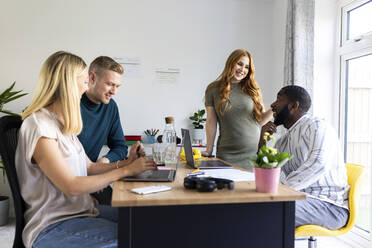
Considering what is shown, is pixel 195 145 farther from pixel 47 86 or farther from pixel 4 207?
pixel 47 86

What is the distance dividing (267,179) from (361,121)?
1985mm

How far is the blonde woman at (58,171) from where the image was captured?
3.76 ft

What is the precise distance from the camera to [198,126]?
362 centimetres

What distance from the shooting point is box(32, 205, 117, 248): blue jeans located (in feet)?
3.71

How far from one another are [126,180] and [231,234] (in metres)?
0.47

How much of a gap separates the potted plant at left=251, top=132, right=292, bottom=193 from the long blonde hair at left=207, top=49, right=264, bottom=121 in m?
1.19

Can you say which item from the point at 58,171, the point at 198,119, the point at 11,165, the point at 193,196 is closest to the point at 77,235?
the point at 58,171

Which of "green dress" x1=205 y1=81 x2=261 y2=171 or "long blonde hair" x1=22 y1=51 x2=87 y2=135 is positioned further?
"green dress" x1=205 y1=81 x2=261 y2=171

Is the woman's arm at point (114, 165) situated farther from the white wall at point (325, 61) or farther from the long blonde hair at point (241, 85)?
the white wall at point (325, 61)

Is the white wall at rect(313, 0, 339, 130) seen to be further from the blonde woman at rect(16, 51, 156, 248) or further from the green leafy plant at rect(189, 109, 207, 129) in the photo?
the blonde woman at rect(16, 51, 156, 248)

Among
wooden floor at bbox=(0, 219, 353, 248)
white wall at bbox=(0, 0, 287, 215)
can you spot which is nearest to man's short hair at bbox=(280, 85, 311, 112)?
wooden floor at bbox=(0, 219, 353, 248)

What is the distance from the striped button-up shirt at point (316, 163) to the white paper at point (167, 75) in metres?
2.03

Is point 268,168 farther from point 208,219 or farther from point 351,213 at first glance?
point 351,213

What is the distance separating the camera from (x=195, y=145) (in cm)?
347
